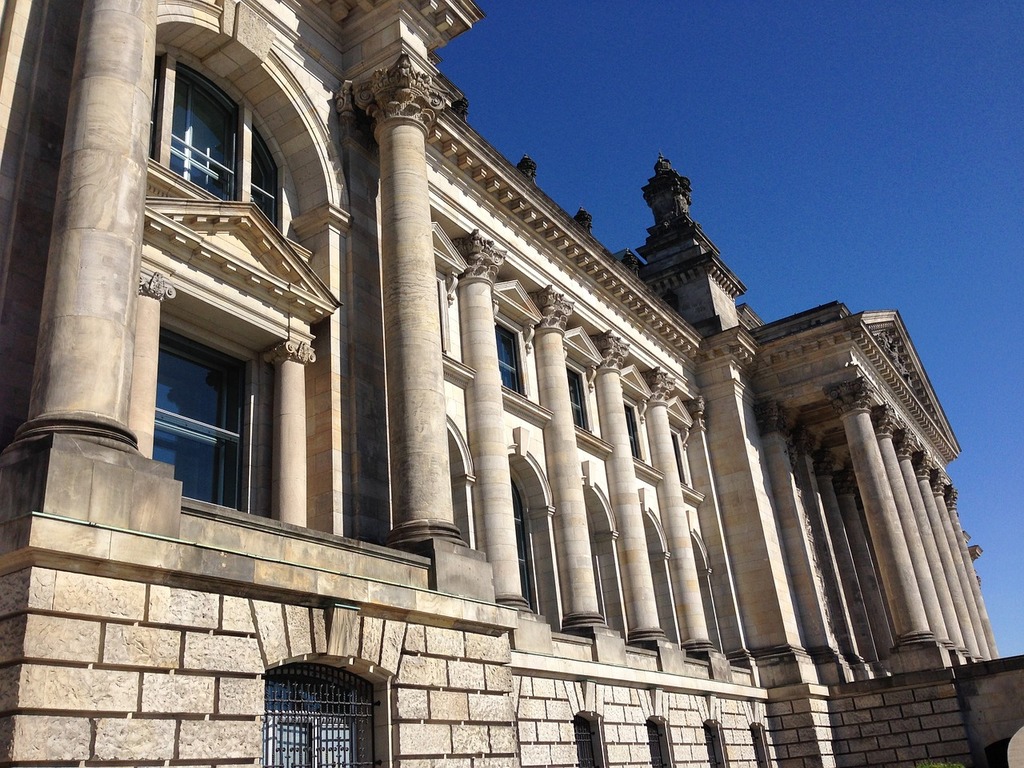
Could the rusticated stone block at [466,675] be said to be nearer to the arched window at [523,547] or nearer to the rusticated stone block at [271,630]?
the rusticated stone block at [271,630]

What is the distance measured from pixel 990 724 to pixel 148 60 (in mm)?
30384

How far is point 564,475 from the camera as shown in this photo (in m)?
25.7

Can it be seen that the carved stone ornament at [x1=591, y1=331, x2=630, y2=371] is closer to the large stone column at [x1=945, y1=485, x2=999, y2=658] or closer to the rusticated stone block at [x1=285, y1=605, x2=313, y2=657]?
the rusticated stone block at [x1=285, y1=605, x2=313, y2=657]

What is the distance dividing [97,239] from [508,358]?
1664cm

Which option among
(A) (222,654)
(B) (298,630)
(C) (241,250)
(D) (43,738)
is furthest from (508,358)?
(D) (43,738)

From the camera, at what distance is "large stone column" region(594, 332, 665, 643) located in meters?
26.6

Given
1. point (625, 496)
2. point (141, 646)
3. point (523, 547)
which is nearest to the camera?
point (141, 646)

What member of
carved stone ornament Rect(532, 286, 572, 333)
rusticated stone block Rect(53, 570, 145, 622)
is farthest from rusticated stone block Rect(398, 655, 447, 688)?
carved stone ornament Rect(532, 286, 572, 333)

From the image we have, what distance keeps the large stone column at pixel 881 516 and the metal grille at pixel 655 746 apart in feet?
43.3

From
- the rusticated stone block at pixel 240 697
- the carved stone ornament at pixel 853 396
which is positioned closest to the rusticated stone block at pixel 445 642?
the rusticated stone block at pixel 240 697

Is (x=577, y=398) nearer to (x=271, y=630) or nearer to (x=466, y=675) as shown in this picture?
(x=466, y=675)

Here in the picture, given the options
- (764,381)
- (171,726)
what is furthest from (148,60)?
(764,381)

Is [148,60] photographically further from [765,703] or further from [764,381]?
[764,381]

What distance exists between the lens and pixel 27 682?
8594 millimetres
